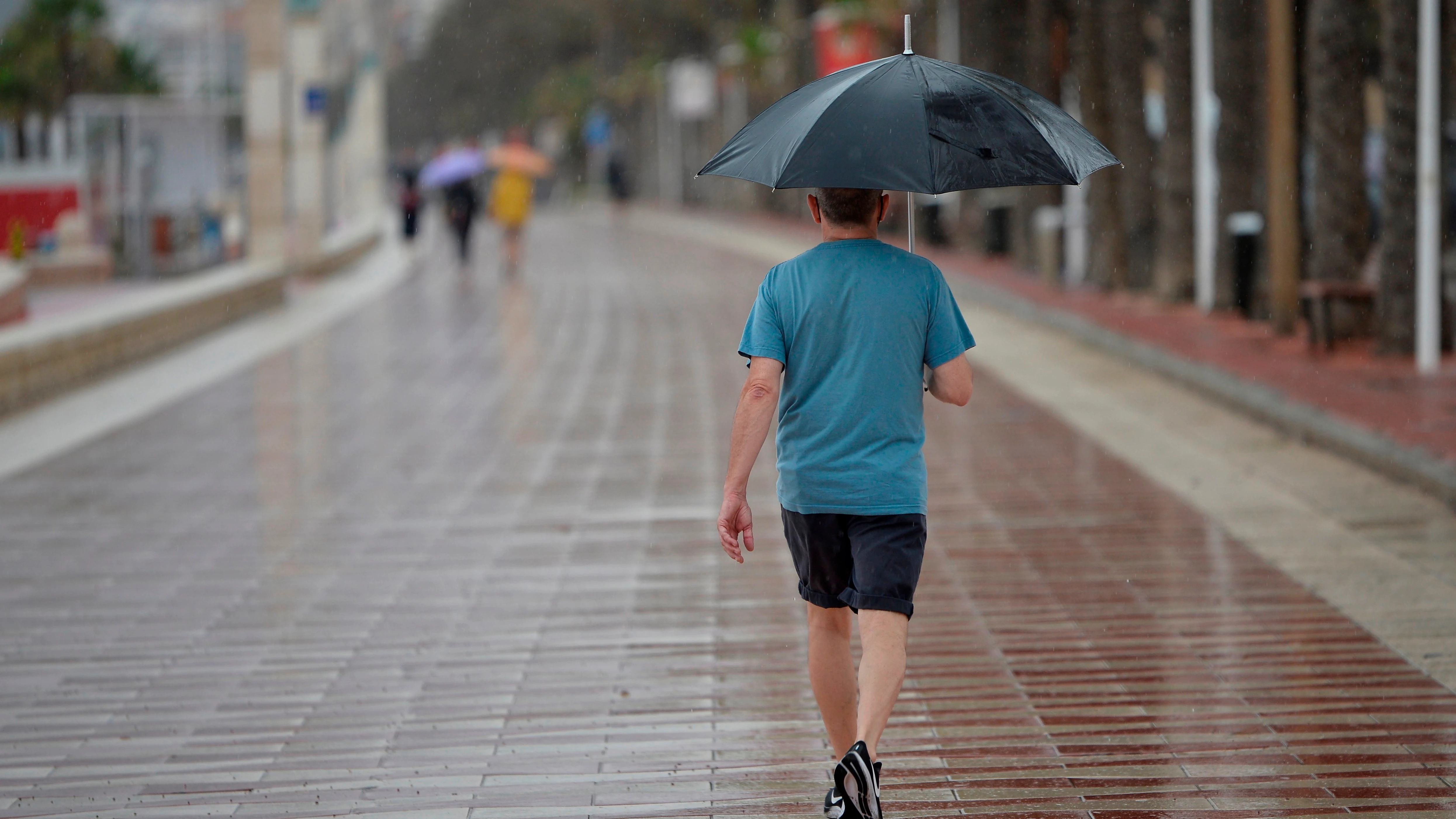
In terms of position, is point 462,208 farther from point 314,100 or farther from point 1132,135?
point 1132,135

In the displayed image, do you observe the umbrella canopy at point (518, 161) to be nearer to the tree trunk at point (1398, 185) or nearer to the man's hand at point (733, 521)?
the tree trunk at point (1398, 185)

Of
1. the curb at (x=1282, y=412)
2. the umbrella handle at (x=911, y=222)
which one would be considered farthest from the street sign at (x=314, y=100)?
the umbrella handle at (x=911, y=222)

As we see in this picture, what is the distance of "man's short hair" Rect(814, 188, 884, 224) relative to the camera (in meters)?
4.05

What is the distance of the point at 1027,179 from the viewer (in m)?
4.08

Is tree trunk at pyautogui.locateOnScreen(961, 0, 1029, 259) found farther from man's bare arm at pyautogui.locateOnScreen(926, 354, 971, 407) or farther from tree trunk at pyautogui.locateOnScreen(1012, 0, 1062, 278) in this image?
man's bare arm at pyautogui.locateOnScreen(926, 354, 971, 407)

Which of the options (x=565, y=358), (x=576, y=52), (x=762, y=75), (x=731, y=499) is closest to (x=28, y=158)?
(x=762, y=75)

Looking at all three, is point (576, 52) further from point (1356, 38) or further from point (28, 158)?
point (1356, 38)

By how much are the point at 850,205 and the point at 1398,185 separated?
945 centimetres

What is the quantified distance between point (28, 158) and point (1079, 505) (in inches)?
1296

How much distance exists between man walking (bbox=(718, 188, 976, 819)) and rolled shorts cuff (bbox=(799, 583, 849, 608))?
0.04 meters

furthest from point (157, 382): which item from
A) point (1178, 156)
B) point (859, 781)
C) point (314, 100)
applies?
point (314, 100)

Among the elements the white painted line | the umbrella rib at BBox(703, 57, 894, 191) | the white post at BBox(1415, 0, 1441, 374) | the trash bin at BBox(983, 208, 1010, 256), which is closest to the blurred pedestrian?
the trash bin at BBox(983, 208, 1010, 256)

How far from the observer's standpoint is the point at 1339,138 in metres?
13.7

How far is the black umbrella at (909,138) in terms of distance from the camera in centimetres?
394
